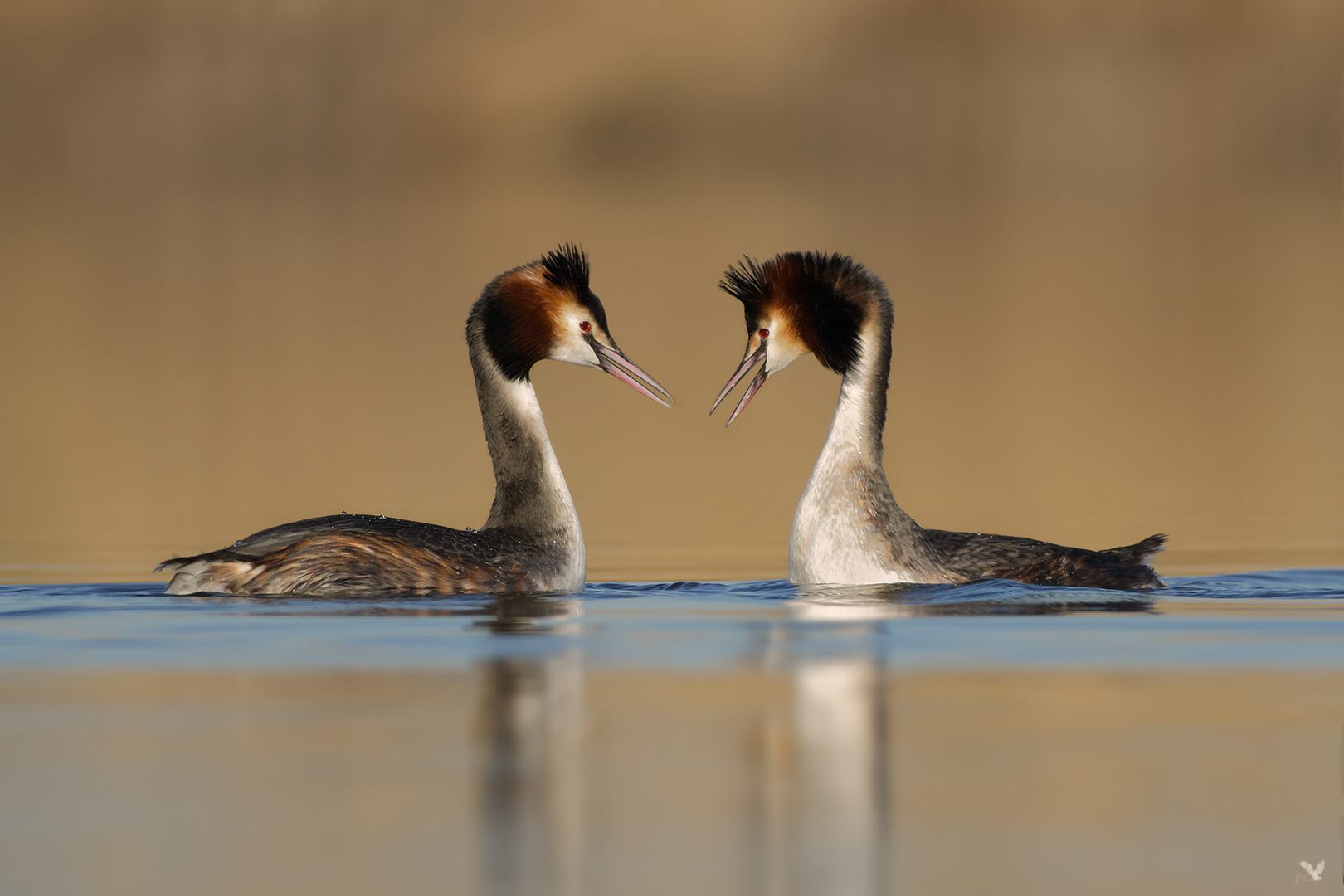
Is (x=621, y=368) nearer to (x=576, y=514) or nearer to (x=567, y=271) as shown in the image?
(x=567, y=271)

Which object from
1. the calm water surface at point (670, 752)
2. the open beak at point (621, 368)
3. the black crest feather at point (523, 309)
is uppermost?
the black crest feather at point (523, 309)

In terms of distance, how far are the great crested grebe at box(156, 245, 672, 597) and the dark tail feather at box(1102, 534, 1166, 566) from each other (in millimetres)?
2432

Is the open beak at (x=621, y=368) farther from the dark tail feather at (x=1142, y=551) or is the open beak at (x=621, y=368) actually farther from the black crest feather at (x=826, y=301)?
the dark tail feather at (x=1142, y=551)

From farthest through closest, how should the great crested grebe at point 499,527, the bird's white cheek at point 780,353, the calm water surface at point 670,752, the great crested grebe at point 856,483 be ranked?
the bird's white cheek at point 780,353 < the great crested grebe at point 856,483 < the great crested grebe at point 499,527 < the calm water surface at point 670,752

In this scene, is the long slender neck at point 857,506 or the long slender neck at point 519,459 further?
the long slender neck at point 519,459

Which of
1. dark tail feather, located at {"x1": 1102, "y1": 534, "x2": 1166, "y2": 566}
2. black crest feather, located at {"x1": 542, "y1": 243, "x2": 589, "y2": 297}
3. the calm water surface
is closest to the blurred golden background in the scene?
dark tail feather, located at {"x1": 1102, "y1": 534, "x2": 1166, "y2": 566}

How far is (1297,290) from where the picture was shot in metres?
30.1

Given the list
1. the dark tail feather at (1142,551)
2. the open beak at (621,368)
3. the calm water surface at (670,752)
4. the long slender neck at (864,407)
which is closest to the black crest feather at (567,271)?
the open beak at (621,368)

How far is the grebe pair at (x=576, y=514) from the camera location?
9.77m

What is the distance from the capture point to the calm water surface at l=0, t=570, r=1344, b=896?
4941 millimetres

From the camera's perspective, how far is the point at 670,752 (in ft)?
20.0

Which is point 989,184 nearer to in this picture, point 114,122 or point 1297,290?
point 114,122

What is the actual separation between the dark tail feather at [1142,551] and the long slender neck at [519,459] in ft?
8.92

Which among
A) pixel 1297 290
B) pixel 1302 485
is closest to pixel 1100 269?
pixel 1297 290
